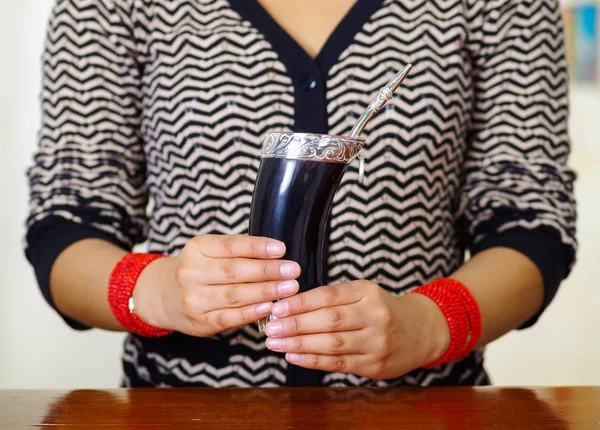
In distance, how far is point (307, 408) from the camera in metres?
0.59

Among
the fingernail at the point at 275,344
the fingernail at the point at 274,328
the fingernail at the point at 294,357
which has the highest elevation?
the fingernail at the point at 274,328

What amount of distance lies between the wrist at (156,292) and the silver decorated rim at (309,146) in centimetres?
17

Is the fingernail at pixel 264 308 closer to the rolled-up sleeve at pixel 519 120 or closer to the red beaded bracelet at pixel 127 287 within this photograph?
the red beaded bracelet at pixel 127 287

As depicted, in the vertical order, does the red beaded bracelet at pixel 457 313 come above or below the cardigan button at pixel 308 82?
below

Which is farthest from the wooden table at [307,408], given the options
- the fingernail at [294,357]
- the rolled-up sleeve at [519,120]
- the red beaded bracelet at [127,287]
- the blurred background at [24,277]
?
the blurred background at [24,277]

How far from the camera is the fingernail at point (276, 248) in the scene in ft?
1.97

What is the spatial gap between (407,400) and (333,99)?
1.31 feet

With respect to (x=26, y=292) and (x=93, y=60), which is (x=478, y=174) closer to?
(x=93, y=60)

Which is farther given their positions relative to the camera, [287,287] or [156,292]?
[156,292]

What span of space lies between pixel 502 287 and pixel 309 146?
35 cm

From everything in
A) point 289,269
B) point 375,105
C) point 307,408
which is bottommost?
point 307,408

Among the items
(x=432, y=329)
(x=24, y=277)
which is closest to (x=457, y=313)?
(x=432, y=329)

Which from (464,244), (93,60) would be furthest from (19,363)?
(464,244)

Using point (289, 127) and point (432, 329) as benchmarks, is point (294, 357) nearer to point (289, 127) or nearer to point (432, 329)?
point (432, 329)
